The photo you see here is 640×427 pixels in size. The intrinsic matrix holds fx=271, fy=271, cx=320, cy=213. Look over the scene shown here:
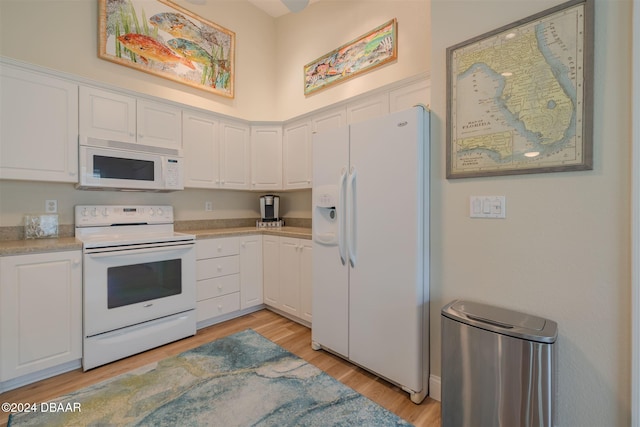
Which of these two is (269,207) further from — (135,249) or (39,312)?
(39,312)

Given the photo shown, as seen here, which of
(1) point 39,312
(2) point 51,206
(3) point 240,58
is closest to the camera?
(1) point 39,312

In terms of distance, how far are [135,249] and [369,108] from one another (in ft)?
7.91

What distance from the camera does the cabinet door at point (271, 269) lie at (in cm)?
296

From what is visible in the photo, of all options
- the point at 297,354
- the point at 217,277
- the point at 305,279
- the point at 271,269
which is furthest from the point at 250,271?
the point at 297,354

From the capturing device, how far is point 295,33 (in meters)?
3.73

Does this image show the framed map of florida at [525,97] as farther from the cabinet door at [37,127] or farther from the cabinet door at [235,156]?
the cabinet door at [37,127]

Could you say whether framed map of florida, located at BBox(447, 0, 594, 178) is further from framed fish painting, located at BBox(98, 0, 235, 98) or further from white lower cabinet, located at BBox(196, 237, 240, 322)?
framed fish painting, located at BBox(98, 0, 235, 98)

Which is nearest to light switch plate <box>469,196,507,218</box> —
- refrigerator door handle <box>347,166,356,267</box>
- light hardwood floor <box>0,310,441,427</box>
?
refrigerator door handle <box>347,166,356,267</box>

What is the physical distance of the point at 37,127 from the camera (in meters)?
2.06

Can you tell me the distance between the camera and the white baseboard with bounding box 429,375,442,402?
1709 millimetres

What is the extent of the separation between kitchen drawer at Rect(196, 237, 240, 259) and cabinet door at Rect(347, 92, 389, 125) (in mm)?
1720

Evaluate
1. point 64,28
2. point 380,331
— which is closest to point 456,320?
point 380,331

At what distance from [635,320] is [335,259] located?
5.06ft

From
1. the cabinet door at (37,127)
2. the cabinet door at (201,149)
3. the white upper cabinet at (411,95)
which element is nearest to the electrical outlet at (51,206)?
the cabinet door at (37,127)
